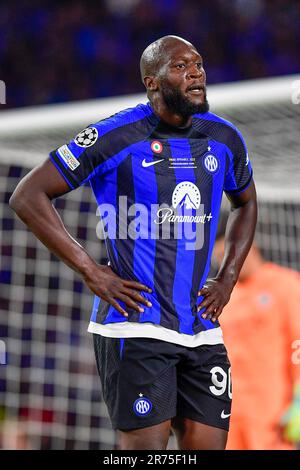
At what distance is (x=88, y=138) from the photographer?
294 cm

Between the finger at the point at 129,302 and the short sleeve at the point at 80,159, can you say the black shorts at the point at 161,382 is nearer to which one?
the finger at the point at 129,302

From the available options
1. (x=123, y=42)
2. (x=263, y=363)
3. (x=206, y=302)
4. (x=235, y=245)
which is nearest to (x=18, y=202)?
(x=206, y=302)

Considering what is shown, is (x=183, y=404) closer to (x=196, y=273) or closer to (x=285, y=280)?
(x=196, y=273)

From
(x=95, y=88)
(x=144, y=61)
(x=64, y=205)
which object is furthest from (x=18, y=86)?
(x=144, y=61)

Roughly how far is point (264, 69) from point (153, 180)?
21.8 ft

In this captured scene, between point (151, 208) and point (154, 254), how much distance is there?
0.49ft

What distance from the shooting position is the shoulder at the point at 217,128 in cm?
310

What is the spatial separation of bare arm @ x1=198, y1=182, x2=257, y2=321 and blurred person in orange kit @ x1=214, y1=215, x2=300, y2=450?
1.56 metres

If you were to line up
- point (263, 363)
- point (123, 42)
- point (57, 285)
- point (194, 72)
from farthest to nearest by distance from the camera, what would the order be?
point (123, 42), point (57, 285), point (263, 363), point (194, 72)

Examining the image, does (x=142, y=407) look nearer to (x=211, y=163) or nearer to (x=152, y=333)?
(x=152, y=333)

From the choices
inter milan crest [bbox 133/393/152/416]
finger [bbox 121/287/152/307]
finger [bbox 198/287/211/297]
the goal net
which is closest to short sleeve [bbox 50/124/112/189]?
finger [bbox 121/287/152/307]

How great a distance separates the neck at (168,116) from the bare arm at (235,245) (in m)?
0.37

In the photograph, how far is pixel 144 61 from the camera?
3096mm

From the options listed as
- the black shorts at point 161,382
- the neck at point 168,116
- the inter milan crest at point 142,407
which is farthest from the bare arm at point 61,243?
the neck at point 168,116
